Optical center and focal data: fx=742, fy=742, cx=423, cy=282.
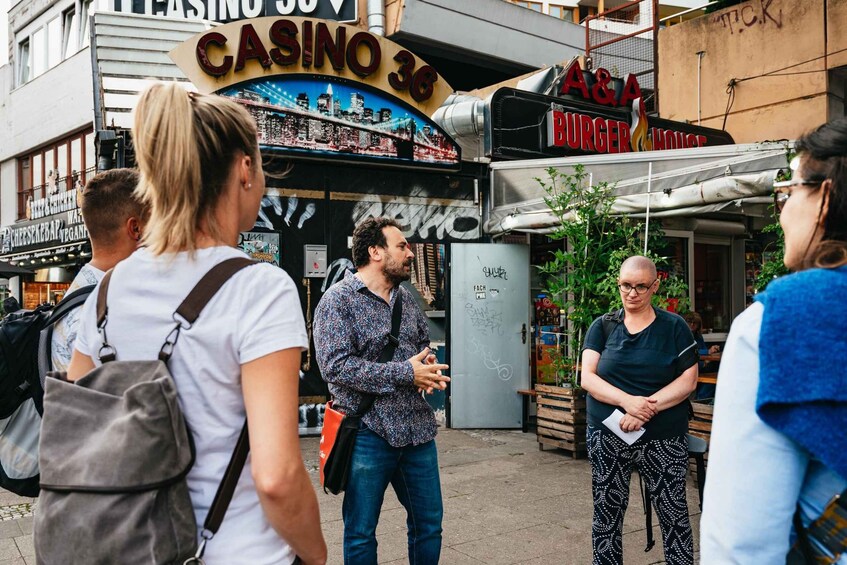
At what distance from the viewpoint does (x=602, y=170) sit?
7.88 metres

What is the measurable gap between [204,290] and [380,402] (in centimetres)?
200

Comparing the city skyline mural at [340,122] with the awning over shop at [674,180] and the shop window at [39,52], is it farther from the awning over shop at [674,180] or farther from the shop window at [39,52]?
the shop window at [39,52]

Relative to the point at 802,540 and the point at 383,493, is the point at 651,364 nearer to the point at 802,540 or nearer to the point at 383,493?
the point at 383,493

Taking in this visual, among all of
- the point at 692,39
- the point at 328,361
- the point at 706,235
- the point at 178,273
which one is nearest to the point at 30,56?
the point at 692,39

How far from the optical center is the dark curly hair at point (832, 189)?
128cm

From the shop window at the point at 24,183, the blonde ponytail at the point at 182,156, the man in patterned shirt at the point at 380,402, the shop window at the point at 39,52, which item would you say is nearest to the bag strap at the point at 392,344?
the man in patterned shirt at the point at 380,402

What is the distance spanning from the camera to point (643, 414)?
3707mm

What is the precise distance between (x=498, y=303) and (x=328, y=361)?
19.0 feet

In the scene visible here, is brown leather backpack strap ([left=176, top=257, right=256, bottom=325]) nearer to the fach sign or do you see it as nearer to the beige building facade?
the beige building facade

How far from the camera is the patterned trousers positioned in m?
3.72

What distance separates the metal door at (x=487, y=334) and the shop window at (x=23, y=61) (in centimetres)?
1846

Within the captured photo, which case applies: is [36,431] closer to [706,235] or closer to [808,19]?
[706,235]

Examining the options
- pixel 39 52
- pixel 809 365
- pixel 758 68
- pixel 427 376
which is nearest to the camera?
pixel 809 365

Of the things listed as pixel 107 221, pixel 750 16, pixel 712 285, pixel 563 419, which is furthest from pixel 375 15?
pixel 107 221
